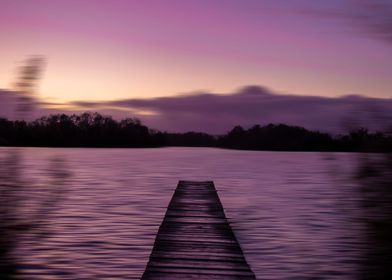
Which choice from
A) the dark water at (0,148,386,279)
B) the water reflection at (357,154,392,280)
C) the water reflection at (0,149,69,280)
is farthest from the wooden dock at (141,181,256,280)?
the water reflection at (357,154,392,280)

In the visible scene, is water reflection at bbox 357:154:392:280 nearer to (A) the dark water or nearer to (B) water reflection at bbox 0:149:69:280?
(A) the dark water

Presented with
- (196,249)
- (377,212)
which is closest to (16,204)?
(377,212)

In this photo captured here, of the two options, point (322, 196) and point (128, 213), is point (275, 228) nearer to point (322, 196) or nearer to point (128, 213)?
point (128, 213)

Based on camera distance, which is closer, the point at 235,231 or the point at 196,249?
→ the point at 196,249

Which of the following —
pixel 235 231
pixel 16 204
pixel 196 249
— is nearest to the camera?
pixel 16 204

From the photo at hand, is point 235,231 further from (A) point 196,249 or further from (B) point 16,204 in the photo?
(B) point 16,204

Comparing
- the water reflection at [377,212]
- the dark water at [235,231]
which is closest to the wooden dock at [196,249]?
the dark water at [235,231]

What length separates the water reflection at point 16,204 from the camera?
4434 millimetres

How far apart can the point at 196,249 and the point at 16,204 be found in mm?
4458

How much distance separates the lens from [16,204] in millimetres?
4660

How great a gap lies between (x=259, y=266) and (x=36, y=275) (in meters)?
3.52

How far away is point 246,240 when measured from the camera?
11766mm

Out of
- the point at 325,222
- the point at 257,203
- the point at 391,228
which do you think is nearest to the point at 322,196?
the point at 257,203

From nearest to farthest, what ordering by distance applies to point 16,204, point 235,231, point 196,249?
point 16,204, point 196,249, point 235,231
